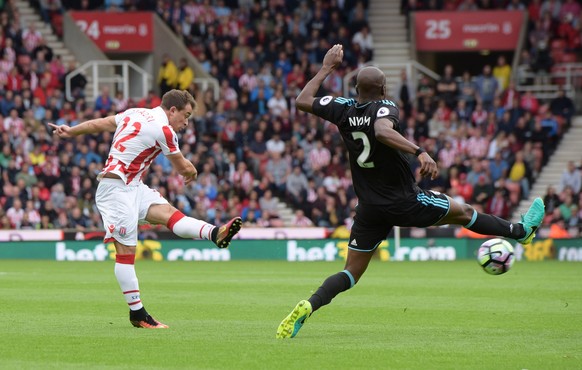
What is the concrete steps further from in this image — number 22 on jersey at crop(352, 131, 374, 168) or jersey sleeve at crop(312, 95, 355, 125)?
number 22 on jersey at crop(352, 131, 374, 168)

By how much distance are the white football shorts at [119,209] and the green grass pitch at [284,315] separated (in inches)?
34.9

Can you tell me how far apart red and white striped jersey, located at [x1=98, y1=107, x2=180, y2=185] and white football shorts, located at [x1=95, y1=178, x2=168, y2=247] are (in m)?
0.10

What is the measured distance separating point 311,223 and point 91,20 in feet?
33.2

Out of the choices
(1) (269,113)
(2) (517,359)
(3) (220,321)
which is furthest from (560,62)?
(2) (517,359)

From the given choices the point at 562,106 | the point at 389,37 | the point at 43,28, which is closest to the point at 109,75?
the point at 43,28

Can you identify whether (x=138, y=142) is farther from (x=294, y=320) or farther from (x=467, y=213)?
(x=467, y=213)

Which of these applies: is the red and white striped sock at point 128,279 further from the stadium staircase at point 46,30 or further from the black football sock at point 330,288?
the stadium staircase at point 46,30

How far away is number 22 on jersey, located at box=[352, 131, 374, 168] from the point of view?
10.9 metres

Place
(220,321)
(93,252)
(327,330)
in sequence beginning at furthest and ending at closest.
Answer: (93,252) < (220,321) < (327,330)

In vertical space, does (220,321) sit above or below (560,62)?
above

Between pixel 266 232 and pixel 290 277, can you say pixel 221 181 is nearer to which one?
pixel 266 232

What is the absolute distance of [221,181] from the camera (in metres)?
31.3

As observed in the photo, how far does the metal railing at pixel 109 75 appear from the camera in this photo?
32.9m

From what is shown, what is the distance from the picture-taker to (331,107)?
11.1 meters
